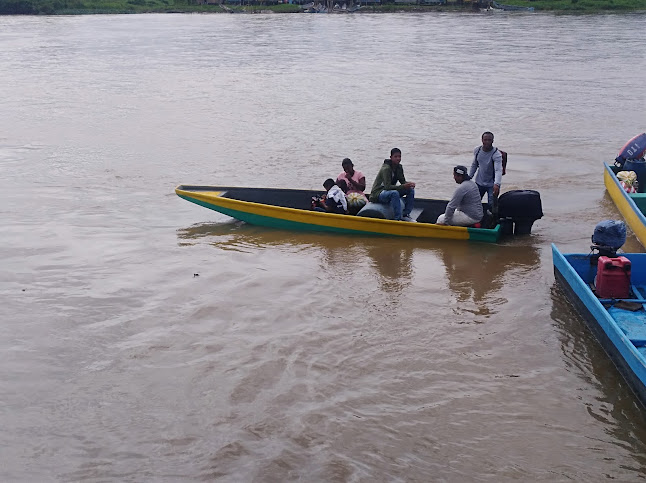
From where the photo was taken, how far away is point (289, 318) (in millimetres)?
7980

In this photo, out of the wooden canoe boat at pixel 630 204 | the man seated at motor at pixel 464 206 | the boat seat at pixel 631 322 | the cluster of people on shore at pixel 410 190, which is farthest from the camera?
the wooden canoe boat at pixel 630 204

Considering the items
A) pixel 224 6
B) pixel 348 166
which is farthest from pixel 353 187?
pixel 224 6

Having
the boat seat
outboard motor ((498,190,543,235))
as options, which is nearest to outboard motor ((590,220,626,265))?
the boat seat

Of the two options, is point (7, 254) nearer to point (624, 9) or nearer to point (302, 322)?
point (302, 322)

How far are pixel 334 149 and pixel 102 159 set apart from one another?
192 inches

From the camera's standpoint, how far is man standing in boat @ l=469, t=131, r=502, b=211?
954 centimetres

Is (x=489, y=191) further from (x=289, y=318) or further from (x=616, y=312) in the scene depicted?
(x=289, y=318)

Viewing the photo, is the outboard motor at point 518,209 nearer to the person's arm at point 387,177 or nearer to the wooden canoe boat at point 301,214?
the wooden canoe boat at point 301,214

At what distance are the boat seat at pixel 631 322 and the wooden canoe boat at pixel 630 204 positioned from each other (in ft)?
8.87

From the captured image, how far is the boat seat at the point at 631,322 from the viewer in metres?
6.77

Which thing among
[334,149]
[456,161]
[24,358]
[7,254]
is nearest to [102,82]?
[334,149]

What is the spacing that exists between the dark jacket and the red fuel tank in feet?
10.5

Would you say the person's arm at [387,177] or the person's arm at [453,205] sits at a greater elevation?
the person's arm at [387,177]

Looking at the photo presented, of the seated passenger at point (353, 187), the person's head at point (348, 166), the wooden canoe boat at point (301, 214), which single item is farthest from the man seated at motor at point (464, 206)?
the person's head at point (348, 166)
